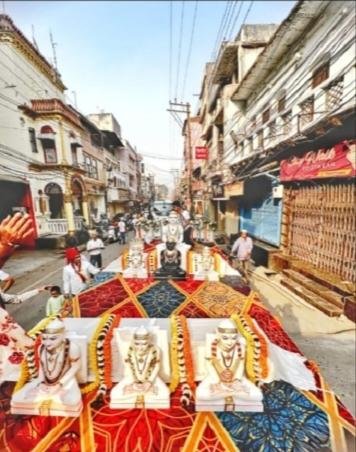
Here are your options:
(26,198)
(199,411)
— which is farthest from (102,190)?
(199,411)

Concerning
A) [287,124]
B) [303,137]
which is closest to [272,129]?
[287,124]

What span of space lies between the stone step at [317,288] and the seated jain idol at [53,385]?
4.96 meters

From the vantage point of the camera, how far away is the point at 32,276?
1438 mm

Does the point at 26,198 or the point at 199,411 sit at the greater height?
the point at 26,198

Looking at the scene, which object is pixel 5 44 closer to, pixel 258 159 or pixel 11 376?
pixel 11 376

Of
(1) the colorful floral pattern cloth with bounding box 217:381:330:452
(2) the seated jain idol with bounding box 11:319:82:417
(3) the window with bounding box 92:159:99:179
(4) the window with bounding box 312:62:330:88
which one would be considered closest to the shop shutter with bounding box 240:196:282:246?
(4) the window with bounding box 312:62:330:88

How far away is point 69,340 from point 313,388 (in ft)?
5.95

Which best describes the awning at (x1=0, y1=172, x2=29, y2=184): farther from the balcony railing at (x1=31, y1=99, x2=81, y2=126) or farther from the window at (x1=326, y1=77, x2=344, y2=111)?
the window at (x1=326, y1=77, x2=344, y2=111)

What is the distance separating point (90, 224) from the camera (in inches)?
75.6

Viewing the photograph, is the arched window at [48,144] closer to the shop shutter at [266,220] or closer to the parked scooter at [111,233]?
the parked scooter at [111,233]

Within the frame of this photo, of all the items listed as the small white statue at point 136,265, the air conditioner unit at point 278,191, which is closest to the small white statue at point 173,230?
the small white statue at point 136,265

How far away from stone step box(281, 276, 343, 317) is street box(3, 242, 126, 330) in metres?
4.97

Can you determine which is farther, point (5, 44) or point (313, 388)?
point (313, 388)

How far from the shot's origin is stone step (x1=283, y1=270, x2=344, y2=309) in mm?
4613
